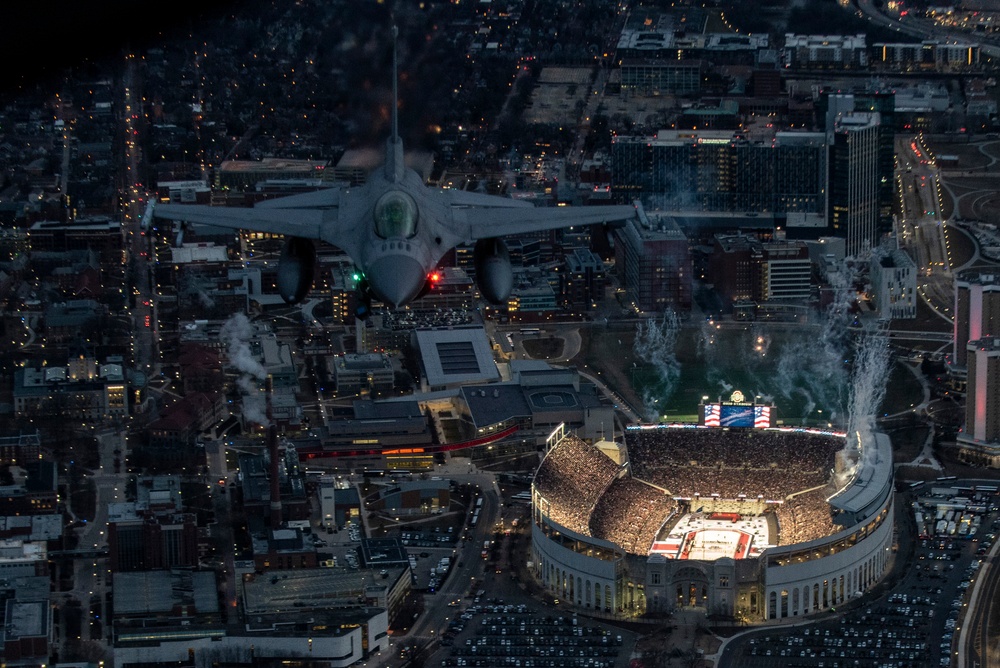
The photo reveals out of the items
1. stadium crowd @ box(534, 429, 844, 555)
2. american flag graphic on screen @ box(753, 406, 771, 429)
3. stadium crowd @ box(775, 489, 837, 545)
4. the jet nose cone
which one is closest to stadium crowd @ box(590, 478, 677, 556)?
stadium crowd @ box(534, 429, 844, 555)

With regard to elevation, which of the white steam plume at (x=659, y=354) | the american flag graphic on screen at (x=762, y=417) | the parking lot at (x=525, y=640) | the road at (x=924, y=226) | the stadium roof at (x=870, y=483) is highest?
the road at (x=924, y=226)

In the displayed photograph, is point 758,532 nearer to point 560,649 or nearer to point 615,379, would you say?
point 560,649

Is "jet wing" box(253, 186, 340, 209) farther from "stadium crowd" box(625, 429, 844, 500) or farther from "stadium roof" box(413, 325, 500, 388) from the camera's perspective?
"stadium roof" box(413, 325, 500, 388)

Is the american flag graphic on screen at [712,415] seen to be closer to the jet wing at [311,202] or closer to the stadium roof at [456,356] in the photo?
the stadium roof at [456,356]

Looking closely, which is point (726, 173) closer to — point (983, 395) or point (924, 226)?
point (924, 226)

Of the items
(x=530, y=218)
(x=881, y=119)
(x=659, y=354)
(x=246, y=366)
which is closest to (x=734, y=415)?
(x=659, y=354)

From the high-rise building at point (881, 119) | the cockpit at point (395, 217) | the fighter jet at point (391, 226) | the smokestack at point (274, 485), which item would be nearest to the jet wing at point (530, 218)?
the fighter jet at point (391, 226)

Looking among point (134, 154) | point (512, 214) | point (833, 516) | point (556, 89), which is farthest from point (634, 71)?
point (512, 214)
